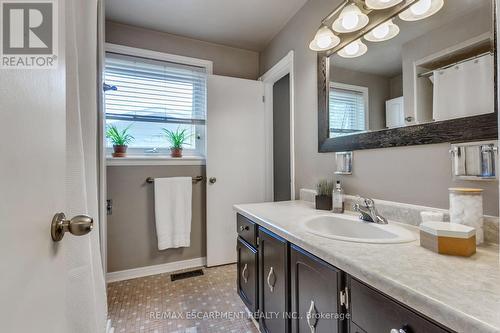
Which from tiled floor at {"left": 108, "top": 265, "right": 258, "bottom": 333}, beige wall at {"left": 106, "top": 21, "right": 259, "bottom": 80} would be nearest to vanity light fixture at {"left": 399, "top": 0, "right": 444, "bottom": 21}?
beige wall at {"left": 106, "top": 21, "right": 259, "bottom": 80}

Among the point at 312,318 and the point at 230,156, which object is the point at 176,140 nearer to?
the point at 230,156

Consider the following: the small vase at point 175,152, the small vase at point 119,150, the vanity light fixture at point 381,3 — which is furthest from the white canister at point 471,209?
the small vase at point 119,150

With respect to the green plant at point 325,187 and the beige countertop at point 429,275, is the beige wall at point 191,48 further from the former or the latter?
the beige countertop at point 429,275

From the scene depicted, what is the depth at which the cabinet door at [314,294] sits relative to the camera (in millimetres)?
789

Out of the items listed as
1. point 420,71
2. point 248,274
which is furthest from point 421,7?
point 248,274

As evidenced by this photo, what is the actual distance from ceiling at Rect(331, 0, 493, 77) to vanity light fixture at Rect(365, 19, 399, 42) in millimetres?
20

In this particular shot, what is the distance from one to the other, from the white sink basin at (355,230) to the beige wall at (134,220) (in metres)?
1.56

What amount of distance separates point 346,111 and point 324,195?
22.1 inches

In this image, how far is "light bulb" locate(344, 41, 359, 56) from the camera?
57.1 inches

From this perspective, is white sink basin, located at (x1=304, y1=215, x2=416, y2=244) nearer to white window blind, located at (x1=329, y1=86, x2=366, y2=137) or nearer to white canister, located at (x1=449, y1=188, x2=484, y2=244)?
white canister, located at (x1=449, y1=188, x2=484, y2=244)

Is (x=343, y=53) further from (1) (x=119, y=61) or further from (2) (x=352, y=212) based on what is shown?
(1) (x=119, y=61)

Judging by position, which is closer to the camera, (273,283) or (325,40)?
(273,283)

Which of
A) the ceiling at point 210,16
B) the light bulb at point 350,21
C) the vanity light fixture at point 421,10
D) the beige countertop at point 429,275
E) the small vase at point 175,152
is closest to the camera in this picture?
the beige countertop at point 429,275

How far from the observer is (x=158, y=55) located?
233 cm
